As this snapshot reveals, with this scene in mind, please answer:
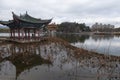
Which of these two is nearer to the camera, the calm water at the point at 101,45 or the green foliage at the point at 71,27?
the calm water at the point at 101,45

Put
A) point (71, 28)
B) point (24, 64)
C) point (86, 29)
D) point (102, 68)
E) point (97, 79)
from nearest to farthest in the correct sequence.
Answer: point (97, 79) → point (102, 68) → point (24, 64) → point (71, 28) → point (86, 29)

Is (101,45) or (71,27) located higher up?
(71,27)

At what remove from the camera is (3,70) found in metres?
11.9

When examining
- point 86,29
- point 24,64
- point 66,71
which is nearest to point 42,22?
point 24,64

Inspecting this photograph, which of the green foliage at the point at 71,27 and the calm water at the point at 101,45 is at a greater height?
the green foliage at the point at 71,27

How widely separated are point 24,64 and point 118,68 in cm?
640

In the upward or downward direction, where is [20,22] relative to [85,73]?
upward

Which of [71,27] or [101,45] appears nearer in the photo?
[101,45]

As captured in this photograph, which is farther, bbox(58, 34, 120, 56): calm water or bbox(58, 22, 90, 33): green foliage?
bbox(58, 22, 90, 33): green foliage

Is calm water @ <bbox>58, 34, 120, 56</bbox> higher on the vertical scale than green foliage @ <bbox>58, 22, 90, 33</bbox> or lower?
lower

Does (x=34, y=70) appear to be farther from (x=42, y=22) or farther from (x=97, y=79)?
(x=42, y=22)

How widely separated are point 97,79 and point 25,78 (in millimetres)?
3679

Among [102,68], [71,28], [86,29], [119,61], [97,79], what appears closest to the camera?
[97,79]

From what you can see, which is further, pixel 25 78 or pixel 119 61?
pixel 119 61
